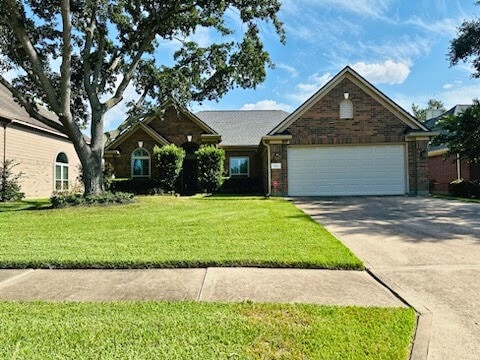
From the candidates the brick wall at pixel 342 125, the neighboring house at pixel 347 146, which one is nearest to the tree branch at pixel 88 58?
the neighboring house at pixel 347 146

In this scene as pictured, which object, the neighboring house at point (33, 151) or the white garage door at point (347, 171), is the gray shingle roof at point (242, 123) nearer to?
the white garage door at point (347, 171)

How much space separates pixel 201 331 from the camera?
270cm

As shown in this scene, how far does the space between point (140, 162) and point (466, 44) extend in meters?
20.5

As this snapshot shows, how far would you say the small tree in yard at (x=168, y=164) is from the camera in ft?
63.2

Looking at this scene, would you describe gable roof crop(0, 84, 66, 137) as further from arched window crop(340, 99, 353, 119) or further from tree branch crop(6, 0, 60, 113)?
arched window crop(340, 99, 353, 119)

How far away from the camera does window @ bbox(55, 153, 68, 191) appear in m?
21.7

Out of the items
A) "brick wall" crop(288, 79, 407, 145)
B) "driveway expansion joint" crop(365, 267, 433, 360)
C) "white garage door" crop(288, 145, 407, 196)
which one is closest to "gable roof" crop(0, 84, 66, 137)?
"brick wall" crop(288, 79, 407, 145)

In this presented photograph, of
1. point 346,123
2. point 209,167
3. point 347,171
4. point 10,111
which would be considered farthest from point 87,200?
point 346,123

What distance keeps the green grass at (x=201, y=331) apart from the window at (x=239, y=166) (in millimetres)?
19523

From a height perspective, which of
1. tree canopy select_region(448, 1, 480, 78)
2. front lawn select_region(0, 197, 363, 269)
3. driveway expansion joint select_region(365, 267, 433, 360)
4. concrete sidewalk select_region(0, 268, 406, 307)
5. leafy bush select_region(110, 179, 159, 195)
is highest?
tree canopy select_region(448, 1, 480, 78)

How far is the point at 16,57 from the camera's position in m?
13.5

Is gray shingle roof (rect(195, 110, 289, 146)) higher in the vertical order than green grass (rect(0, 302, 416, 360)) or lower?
higher

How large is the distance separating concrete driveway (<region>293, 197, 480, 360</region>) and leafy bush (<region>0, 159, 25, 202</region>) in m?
15.0

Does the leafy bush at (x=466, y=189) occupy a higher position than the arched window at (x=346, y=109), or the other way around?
the arched window at (x=346, y=109)
